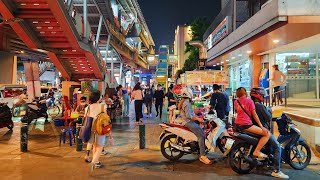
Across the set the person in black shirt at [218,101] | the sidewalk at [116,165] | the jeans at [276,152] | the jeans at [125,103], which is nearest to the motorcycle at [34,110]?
the sidewalk at [116,165]

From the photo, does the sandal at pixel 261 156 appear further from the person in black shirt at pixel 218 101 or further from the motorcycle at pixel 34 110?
the motorcycle at pixel 34 110

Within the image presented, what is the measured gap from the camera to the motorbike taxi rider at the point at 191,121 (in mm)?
7215

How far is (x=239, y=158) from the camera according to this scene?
6.50 metres

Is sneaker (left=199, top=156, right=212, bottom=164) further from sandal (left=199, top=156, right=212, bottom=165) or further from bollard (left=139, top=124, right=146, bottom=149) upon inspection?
bollard (left=139, top=124, right=146, bottom=149)

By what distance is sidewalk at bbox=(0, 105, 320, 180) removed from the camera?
6.42 meters

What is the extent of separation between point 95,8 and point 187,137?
21.9m

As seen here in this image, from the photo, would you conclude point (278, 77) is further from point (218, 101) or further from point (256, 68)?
point (256, 68)

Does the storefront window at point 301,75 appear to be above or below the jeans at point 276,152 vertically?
above

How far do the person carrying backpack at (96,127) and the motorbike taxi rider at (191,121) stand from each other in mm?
1711

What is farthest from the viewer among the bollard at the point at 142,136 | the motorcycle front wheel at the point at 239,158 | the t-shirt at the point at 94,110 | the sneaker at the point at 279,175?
the bollard at the point at 142,136

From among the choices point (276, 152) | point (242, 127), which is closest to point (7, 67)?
point (242, 127)

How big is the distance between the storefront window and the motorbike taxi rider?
9.80 m

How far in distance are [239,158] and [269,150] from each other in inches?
24.8

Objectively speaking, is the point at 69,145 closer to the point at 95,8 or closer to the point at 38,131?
the point at 38,131
